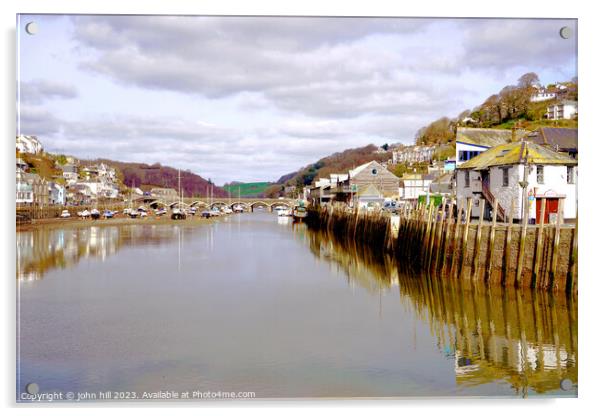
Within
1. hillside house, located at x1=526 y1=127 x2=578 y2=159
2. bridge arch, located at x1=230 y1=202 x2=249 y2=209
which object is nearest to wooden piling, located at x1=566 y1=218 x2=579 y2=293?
hillside house, located at x1=526 y1=127 x2=578 y2=159

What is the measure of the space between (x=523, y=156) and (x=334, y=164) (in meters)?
81.1

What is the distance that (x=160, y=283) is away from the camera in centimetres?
2242

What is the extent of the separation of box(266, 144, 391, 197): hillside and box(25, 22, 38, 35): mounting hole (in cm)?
6572

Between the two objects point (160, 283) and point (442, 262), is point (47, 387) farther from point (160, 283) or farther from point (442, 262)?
point (442, 262)

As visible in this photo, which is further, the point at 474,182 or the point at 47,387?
the point at 474,182

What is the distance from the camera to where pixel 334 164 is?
105062mm

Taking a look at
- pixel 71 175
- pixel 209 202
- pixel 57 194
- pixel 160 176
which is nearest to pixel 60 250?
pixel 160 176

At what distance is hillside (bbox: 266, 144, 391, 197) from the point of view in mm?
94625

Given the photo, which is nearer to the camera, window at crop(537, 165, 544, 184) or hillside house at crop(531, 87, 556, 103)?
hillside house at crop(531, 87, 556, 103)

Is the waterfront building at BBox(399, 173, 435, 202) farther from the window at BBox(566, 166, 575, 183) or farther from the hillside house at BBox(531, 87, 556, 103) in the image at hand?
the window at BBox(566, 166, 575, 183)

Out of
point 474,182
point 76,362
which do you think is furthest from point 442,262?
point 76,362

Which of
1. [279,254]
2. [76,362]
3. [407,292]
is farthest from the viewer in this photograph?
[279,254]

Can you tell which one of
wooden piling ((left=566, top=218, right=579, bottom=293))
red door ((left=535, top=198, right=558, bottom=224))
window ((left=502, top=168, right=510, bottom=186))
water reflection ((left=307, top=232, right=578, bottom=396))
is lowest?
water reflection ((left=307, top=232, right=578, bottom=396))
